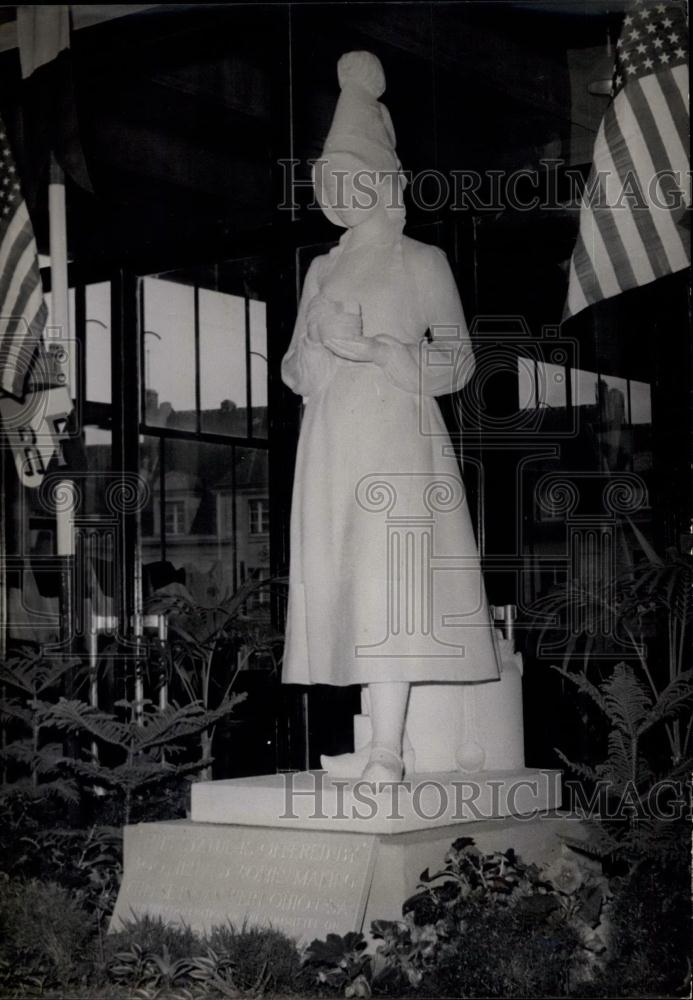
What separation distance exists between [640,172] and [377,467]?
8.38 ft

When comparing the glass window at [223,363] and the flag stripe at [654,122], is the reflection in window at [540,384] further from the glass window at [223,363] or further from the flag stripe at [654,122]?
the glass window at [223,363]

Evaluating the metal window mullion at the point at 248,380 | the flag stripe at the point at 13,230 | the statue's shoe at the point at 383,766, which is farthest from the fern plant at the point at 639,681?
the flag stripe at the point at 13,230

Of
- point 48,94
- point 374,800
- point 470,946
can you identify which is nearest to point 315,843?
point 374,800

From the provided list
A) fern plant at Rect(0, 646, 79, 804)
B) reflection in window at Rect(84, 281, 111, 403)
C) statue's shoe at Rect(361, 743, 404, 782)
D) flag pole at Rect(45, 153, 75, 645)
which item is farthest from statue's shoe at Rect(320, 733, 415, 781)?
reflection in window at Rect(84, 281, 111, 403)

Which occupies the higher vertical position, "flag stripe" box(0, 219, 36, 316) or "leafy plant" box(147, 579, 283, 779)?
"flag stripe" box(0, 219, 36, 316)

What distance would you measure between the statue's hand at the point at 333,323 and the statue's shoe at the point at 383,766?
167 cm

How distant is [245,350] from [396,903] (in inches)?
167

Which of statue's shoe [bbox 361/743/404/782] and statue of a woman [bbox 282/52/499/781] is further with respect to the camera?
statue of a woman [bbox 282/52/499/781]

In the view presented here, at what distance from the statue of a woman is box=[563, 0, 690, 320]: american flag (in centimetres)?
166

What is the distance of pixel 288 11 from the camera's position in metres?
8.95

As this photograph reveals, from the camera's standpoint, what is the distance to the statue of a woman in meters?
6.22

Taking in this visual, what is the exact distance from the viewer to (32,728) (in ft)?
28.6

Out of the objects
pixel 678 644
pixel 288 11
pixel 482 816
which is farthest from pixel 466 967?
pixel 288 11

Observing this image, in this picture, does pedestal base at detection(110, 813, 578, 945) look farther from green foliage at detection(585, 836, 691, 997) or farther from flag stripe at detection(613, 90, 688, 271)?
flag stripe at detection(613, 90, 688, 271)
